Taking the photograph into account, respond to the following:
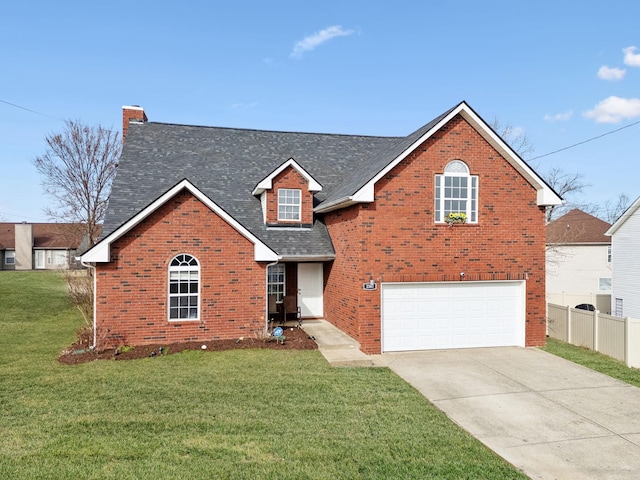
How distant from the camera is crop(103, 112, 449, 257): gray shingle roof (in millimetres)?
16375

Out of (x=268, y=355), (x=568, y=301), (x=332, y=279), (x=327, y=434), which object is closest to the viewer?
(x=327, y=434)

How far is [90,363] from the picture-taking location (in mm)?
11695

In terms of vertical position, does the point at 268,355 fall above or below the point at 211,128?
below

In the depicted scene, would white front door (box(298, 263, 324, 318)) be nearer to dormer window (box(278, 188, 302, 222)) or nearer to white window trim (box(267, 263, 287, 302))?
white window trim (box(267, 263, 287, 302))

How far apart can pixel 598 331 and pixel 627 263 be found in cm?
1300

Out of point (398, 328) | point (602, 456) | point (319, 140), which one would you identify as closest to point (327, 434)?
point (602, 456)

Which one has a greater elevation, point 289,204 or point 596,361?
point 289,204

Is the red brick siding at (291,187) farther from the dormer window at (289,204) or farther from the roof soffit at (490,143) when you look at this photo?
the roof soffit at (490,143)

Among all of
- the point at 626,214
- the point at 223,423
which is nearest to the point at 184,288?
the point at 223,423

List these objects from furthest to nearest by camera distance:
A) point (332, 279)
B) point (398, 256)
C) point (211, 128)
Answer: point (211, 128) < point (332, 279) < point (398, 256)

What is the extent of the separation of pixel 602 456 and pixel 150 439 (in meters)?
7.22

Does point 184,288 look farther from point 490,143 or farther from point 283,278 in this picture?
point 490,143

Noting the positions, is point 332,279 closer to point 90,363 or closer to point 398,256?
point 398,256

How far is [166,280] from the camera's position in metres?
13.6
